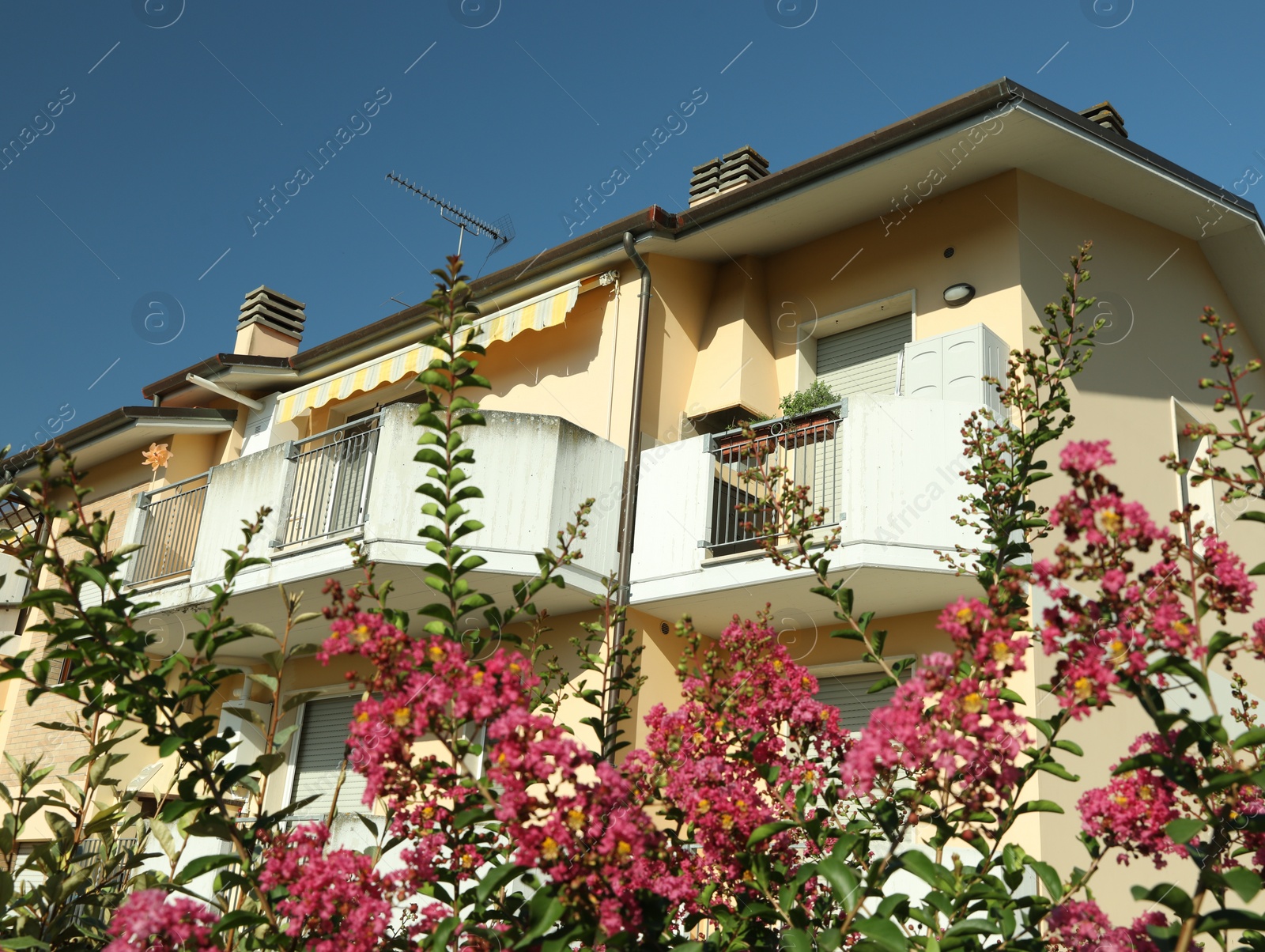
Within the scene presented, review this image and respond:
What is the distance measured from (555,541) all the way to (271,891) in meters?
7.72

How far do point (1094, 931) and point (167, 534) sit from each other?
13646 millimetres

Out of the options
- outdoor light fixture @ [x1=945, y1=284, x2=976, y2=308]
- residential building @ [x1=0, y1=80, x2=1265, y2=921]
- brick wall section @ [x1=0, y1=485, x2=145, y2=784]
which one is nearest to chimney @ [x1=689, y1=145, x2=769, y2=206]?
residential building @ [x1=0, y1=80, x2=1265, y2=921]

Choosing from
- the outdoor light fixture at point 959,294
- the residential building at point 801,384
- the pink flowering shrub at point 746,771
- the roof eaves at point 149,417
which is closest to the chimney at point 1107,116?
the residential building at point 801,384

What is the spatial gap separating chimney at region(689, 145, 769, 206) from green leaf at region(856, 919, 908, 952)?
11.7 metres

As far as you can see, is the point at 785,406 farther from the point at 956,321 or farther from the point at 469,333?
the point at 469,333

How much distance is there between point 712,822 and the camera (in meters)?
2.96

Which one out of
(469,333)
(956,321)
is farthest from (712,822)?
(956,321)

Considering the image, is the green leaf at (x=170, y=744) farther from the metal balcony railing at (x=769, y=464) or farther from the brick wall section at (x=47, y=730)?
the brick wall section at (x=47, y=730)

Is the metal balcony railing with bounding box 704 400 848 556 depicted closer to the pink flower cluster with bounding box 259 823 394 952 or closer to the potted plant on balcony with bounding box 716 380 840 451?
the potted plant on balcony with bounding box 716 380 840 451

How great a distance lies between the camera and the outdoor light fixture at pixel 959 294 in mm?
10641

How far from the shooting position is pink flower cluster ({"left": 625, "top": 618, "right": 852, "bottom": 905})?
2.99m

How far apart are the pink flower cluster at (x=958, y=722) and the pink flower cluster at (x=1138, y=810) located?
12.5 inches

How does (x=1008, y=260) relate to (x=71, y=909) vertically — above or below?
above

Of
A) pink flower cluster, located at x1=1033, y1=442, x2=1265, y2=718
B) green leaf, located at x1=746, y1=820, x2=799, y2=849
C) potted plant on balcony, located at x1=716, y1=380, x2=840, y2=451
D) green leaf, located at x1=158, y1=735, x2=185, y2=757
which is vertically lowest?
green leaf, located at x1=746, y1=820, x2=799, y2=849
